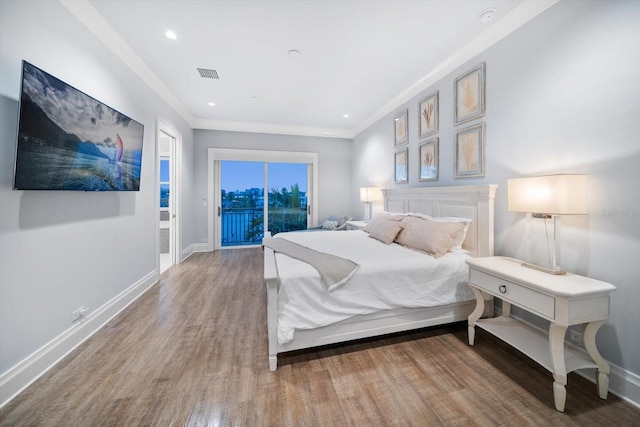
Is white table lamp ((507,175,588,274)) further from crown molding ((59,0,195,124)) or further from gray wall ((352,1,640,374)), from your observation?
crown molding ((59,0,195,124))

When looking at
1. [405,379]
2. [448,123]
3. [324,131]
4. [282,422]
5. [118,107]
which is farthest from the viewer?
[324,131]

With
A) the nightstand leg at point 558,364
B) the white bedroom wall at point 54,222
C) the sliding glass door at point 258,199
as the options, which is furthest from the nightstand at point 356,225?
the white bedroom wall at point 54,222

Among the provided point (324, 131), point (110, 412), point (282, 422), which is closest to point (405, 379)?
point (282, 422)

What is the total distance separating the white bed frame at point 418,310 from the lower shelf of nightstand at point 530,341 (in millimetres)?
277

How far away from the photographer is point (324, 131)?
5.74 metres

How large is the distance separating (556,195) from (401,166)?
2425 millimetres

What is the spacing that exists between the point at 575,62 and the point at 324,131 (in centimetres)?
444

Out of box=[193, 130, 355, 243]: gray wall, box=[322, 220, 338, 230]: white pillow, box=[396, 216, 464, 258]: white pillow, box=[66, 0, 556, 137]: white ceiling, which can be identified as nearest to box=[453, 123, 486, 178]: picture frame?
box=[396, 216, 464, 258]: white pillow

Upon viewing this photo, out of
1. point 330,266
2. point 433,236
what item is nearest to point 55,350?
point 330,266

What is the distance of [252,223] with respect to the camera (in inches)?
230

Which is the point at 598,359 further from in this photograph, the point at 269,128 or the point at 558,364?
the point at 269,128

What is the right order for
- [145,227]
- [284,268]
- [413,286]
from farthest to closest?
[145,227], [413,286], [284,268]

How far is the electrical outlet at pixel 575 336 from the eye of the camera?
5.57 feet

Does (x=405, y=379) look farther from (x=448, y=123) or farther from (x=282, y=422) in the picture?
(x=448, y=123)
